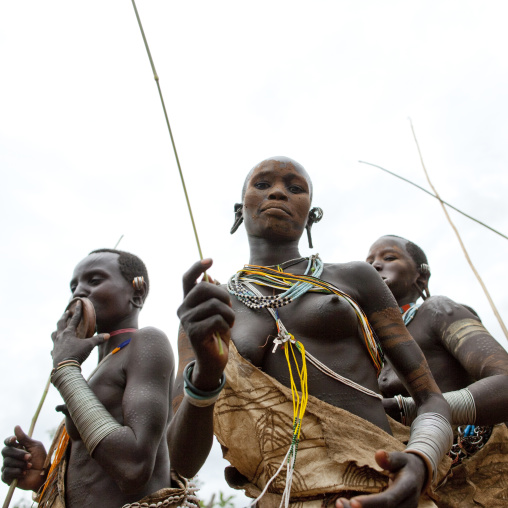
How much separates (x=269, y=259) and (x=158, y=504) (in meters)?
1.38

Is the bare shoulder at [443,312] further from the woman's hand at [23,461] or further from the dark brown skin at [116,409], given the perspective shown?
the woman's hand at [23,461]

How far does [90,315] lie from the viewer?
136 inches

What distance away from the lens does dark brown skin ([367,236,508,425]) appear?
3105 mm

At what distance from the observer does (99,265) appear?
3.99m

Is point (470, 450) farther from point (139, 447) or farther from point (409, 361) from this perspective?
point (139, 447)

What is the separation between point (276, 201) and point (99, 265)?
4.69 feet

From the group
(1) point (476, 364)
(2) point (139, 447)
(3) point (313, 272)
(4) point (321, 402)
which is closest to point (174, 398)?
(2) point (139, 447)

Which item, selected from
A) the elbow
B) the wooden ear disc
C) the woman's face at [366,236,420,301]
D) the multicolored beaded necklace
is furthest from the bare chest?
the woman's face at [366,236,420,301]

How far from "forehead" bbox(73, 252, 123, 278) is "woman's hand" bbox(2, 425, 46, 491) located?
1.05m

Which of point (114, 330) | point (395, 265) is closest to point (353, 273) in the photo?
point (395, 265)

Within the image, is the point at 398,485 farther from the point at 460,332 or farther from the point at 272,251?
the point at 460,332

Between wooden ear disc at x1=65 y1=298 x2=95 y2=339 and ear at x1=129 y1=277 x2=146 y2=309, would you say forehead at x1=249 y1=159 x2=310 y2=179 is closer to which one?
ear at x1=129 y1=277 x2=146 y2=309

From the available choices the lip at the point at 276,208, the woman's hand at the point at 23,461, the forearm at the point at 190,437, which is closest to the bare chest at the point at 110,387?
the woman's hand at the point at 23,461

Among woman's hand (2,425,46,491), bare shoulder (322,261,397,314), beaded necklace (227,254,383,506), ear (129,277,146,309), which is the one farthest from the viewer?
ear (129,277,146,309)
